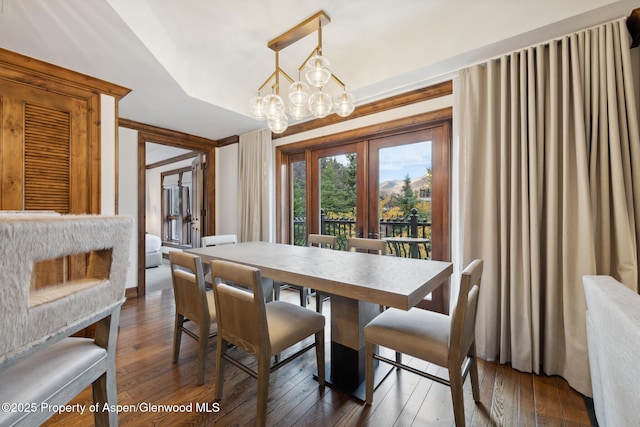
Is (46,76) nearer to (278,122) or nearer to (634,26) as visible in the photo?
(278,122)

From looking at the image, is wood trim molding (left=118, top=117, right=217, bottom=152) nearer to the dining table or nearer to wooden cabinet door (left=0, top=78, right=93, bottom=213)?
wooden cabinet door (left=0, top=78, right=93, bottom=213)

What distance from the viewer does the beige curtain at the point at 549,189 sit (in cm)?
174

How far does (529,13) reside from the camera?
1.89 metres

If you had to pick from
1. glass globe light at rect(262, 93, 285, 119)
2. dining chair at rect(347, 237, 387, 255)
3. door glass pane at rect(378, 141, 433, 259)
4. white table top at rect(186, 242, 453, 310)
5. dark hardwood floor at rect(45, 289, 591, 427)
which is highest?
glass globe light at rect(262, 93, 285, 119)

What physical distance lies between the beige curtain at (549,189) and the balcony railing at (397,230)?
0.65 m

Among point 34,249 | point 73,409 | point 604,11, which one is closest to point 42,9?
point 34,249

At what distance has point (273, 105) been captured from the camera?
2.19 metres

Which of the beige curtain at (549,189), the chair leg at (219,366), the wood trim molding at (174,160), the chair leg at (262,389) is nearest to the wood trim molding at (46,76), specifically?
the chair leg at (219,366)

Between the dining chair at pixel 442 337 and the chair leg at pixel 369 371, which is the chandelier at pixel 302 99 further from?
the chair leg at pixel 369 371

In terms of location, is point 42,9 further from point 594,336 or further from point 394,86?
point 594,336

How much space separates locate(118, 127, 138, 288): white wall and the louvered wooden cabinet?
44.9 inches

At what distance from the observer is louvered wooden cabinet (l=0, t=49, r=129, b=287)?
2135 millimetres

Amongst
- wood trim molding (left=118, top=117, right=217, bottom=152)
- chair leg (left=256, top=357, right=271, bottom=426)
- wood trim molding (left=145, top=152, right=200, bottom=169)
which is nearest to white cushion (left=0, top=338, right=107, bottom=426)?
chair leg (left=256, top=357, right=271, bottom=426)

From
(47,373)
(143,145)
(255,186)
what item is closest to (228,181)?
(255,186)
